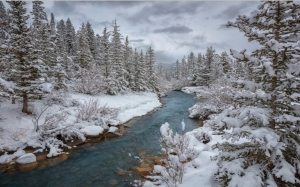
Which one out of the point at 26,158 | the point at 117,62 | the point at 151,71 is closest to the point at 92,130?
the point at 26,158

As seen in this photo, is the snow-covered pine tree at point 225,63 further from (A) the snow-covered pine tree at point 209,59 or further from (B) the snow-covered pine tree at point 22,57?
(B) the snow-covered pine tree at point 22,57

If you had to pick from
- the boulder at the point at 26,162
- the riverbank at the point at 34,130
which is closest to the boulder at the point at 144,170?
the riverbank at the point at 34,130

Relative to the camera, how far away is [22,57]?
14703mm

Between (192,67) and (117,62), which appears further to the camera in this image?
(192,67)

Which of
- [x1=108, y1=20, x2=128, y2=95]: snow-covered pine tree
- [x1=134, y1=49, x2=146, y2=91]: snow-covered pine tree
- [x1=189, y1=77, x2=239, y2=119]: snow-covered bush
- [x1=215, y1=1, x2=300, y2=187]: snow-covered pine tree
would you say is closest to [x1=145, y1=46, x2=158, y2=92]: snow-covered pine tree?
[x1=134, y1=49, x2=146, y2=91]: snow-covered pine tree

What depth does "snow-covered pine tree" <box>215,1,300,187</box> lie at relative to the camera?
4814 millimetres

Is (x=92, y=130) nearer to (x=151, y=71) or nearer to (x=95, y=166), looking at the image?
(x=95, y=166)

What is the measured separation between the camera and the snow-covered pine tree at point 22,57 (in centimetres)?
1463

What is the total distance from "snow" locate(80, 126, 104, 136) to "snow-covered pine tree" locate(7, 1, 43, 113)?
4.67m

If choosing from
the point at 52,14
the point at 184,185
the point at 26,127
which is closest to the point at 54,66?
the point at 26,127

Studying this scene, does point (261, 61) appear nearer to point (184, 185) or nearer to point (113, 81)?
point (184, 185)

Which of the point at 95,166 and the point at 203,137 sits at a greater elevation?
the point at 203,137

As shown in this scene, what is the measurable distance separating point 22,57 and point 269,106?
16313 millimetres

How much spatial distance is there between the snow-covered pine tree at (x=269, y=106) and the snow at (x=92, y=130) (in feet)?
38.6
